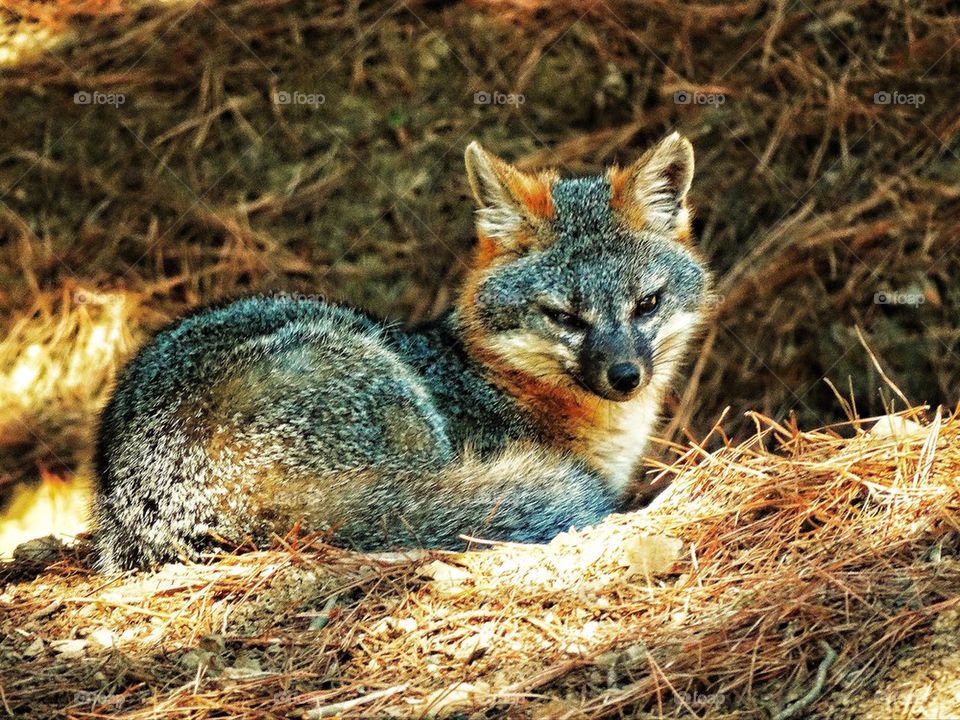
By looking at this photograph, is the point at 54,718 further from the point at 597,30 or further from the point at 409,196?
the point at 597,30

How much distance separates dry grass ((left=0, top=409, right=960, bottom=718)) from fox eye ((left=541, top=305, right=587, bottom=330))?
2.68 ft

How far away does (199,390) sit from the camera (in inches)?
155

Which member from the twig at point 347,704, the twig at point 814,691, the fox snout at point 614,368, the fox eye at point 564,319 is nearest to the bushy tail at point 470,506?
the fox snout at point 614,368

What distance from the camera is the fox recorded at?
3.80 metres

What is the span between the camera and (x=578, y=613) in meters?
3.29

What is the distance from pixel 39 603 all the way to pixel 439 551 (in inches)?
58.1

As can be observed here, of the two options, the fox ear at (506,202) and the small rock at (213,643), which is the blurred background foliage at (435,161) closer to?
the fox ear at (506,202)

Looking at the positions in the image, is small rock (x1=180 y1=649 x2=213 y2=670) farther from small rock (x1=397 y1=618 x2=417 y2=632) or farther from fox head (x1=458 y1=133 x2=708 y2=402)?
fox head (x1=458 y1=133 x2=708 y2=402)

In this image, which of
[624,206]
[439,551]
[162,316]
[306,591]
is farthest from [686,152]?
[162,316]

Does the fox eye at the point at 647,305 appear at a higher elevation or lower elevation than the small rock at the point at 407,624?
higher

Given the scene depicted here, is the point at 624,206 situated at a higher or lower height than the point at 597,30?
lower

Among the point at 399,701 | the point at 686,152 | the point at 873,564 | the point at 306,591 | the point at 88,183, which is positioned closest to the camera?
the point at 399,701

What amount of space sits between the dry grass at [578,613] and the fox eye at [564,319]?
82 centimetres

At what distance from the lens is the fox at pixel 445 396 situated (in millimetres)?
3799
